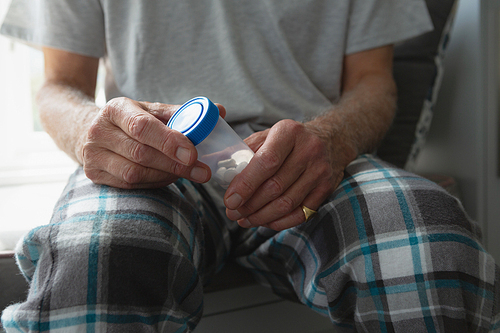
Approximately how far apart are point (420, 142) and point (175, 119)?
2.82ft

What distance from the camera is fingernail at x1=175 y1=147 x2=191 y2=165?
413 mm

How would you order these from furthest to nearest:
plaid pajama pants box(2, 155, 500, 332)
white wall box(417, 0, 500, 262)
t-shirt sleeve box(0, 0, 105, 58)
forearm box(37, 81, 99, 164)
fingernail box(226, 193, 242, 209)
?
white wall box(417, 0, 500, 262) < t-shirt sleeve box(0, 0, 105, 58) < forearm box(37, 81, 99, 164) < fingernail box(226, 193, 242, 209) < plaid pajama pants box(2, 155, 500, 332)

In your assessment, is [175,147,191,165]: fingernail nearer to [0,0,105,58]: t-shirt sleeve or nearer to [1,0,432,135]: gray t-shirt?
[1,0,432,135]: gray t-shirt

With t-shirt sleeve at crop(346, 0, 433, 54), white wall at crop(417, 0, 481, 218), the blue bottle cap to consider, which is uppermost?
t-shirt sleeve at crop(346, 0, 433, 54)

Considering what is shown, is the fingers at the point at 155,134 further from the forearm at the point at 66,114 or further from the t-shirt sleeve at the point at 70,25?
the t-shirt sleeve at the point at 70,25

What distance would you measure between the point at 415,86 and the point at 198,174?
815mm

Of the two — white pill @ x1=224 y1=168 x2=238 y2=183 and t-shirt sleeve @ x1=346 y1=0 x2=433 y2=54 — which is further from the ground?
t-shirt sleeve @ x1=346 y1=0 x2=433 y2=54

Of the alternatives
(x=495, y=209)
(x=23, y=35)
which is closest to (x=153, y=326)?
(x=23, y=35)

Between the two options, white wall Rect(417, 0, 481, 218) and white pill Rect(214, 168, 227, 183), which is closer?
A: white pill Rect(214, 168, 227, 183)

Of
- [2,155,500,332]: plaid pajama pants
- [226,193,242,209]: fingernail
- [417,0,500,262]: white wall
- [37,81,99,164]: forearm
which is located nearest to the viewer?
[2,155,500,332]: plaid pajama pants

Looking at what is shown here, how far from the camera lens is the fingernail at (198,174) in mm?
461

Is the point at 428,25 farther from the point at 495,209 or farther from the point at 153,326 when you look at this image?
the point at 153,326

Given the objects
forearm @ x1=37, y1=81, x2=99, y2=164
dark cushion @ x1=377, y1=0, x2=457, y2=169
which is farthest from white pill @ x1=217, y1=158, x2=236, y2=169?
dark cushion @ x1=377, y1=0, x2=457, y2=169

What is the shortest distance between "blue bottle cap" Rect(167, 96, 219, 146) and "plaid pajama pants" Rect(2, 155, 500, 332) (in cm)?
12
